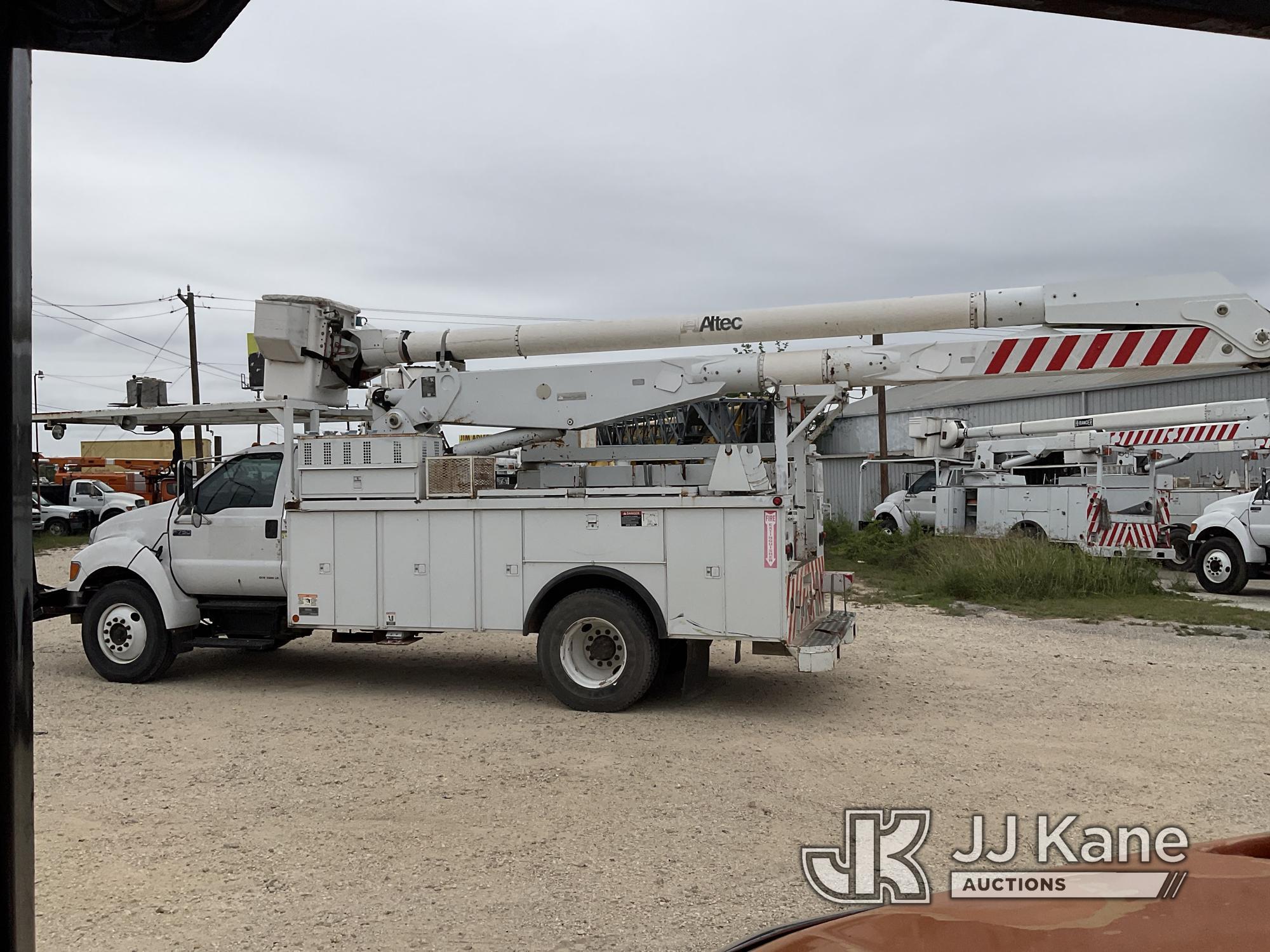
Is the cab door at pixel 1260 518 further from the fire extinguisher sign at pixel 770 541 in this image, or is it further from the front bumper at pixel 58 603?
the front bumper at pixel 58 603

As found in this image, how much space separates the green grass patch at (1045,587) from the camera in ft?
46.0

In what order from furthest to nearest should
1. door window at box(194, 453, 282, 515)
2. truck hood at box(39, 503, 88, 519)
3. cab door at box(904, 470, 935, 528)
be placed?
truck hood at box(39, 503, 88, 519)
cab door at box(904, 470, 935, 528)
door window at box(194, 453, 282, 515)

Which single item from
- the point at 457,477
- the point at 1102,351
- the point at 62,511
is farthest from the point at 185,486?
the point at 62,511

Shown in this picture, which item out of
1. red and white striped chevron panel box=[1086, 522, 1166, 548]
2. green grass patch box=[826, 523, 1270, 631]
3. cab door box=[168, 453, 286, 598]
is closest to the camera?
cab door box=[168, 453, 286, 598]

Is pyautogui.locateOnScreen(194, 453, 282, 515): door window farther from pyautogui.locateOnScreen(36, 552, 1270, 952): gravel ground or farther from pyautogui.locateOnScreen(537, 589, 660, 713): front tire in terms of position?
pyautogui.locateOnScreen(537, 589, 660, 713): front tire

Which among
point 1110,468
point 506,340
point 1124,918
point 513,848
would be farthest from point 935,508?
point 1124,918

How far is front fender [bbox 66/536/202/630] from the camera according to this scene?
941cm

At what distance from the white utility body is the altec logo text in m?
0.02

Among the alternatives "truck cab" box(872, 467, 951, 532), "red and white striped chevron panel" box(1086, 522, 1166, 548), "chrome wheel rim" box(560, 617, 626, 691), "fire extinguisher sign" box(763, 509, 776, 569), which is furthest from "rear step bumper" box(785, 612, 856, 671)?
"truck cab" box(872, 467, 951, 532)

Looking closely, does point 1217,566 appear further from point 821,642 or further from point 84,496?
point 84,496

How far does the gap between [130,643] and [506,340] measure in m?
4.39

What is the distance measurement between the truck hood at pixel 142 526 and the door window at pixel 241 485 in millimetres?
373

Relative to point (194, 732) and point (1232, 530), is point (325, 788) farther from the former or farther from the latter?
point (1232, 530)

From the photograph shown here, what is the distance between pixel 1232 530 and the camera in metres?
16.6
